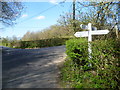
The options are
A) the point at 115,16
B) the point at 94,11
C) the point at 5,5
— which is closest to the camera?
the point at 115,16

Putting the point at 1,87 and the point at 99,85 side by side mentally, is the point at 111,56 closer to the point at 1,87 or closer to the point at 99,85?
the point at 99,85

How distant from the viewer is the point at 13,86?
3732 millimetres

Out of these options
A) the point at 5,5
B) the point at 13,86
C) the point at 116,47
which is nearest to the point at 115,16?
the point at 116,47

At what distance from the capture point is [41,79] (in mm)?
4238

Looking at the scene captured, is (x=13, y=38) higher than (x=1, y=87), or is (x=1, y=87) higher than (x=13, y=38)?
(x=13, y=38)

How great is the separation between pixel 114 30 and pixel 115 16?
2.25 feet

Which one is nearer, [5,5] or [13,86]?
[13,86]

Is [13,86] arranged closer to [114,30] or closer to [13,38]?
[114,30]

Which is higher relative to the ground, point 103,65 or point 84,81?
point 103,65

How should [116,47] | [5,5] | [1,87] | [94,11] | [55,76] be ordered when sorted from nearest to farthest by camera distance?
[116,47], [1,87], [55,76], [94,11], [5,5]

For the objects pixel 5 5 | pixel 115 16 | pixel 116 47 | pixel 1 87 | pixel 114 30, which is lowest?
pixel 1 87

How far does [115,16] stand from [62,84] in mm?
4249

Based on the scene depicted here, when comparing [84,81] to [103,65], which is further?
[84,81]

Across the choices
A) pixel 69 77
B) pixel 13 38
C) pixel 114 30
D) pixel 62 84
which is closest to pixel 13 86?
pixel 62 84
